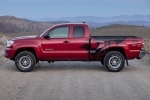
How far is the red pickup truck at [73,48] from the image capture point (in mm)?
14469

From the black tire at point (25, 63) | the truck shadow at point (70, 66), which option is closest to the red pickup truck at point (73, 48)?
the black tire at point (25, 63)

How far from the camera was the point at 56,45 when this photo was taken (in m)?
14.5

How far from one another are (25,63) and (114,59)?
3.46m

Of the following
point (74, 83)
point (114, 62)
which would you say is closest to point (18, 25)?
point (114, 62)

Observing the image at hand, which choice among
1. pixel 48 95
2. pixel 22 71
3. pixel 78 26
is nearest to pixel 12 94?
pixel 48 95

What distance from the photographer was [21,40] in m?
14.5

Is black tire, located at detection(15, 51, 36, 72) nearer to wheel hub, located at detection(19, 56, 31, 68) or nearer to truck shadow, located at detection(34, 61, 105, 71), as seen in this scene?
wheel hub, located at detection(19, 56, 31, 68)

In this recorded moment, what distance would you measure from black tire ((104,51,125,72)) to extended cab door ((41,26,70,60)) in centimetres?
152

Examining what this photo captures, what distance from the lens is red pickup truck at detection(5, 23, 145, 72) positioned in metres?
14.5

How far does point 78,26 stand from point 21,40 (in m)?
2.30

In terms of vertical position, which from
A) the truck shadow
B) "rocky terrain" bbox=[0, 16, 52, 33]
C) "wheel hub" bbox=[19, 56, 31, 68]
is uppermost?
"wheel hub" bbox=[19, 56, 31, 68]

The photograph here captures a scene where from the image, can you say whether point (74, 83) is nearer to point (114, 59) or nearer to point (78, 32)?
point (114, 59)

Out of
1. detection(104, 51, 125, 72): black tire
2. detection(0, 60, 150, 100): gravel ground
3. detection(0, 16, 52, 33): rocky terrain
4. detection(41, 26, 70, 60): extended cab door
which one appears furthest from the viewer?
detection(0, 16, 52, 33): rocky terrain

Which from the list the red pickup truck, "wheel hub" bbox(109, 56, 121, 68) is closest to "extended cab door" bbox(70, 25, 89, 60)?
the red pickup truck
